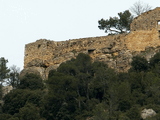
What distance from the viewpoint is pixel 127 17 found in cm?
4966

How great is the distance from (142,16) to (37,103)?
11.0 m

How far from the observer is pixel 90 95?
38688 mm

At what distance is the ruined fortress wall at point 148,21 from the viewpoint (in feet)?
141

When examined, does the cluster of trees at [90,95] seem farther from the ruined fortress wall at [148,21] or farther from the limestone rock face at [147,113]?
the ruined fortress wall at [148,21]

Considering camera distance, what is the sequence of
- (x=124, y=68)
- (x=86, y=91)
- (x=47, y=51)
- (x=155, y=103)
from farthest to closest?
Answer: 1. (x=47, y=51)
2. (x=124, y=68)
3. (x=86, y=91)
4. (x=155, y=103)

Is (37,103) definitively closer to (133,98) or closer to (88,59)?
(88,59)

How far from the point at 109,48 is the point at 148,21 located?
3.82 m

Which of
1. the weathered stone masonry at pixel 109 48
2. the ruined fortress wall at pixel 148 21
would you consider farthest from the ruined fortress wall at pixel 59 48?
the ruined fortress wall at pixel 148 21

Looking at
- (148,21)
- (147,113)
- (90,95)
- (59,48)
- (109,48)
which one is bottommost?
(147,113)

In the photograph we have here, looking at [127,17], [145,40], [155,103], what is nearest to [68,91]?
[155,103]

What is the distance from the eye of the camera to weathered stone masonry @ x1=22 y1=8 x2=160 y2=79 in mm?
43000

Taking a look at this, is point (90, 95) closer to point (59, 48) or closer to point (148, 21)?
point (148, 21)

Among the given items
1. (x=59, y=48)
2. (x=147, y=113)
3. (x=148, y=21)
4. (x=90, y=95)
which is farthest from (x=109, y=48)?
(x=147, y=113)

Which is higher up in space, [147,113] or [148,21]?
[148,21]
